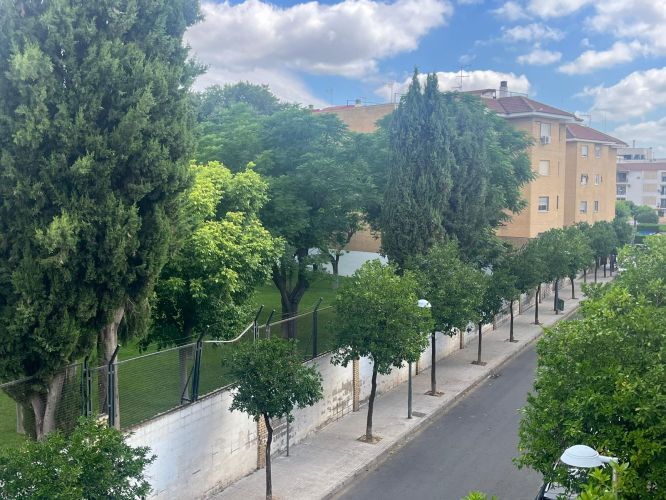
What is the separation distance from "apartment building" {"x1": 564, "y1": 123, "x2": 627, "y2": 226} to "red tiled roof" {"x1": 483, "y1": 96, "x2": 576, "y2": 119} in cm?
1007

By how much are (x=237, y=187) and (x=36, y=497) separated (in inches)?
498

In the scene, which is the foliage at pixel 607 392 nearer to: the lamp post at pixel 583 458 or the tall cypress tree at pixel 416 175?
the lamp post at pixel 583 458

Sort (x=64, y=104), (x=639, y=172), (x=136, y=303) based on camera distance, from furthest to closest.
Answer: (x=639, y=172), (x=136, y=303), (x=64, y=104)

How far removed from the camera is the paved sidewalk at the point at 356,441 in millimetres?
13695

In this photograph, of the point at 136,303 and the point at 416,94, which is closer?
the point at 136,303

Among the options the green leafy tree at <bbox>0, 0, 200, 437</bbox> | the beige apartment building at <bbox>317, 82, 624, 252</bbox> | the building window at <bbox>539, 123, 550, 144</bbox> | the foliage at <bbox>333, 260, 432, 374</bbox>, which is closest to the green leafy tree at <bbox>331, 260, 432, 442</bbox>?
the foliage at <bbox>333, 260, 432, 374</bbox>

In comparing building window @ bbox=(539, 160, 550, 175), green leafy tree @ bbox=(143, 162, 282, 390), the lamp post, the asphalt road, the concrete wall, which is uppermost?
building window @ bbox=(539, 160, 550, 175)

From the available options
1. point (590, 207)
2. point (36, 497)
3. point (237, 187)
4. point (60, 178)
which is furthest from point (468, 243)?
point (590, 207)

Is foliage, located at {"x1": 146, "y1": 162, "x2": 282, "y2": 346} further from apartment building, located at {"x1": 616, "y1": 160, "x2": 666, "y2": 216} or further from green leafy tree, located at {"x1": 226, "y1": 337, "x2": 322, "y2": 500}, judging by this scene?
apartment building, located at {"x1": 616, "y1": 160, "x2": 666, "y2": 216}

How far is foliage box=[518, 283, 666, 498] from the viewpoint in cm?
769

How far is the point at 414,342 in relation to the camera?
52.3 ft

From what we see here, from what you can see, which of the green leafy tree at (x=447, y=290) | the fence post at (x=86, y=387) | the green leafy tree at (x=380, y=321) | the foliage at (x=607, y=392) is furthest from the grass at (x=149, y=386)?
the green leafy tree at (x=447, y=290)

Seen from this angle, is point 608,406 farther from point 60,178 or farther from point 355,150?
point 355,150

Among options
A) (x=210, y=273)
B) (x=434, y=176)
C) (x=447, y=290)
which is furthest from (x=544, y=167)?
(x=210, y=273)
